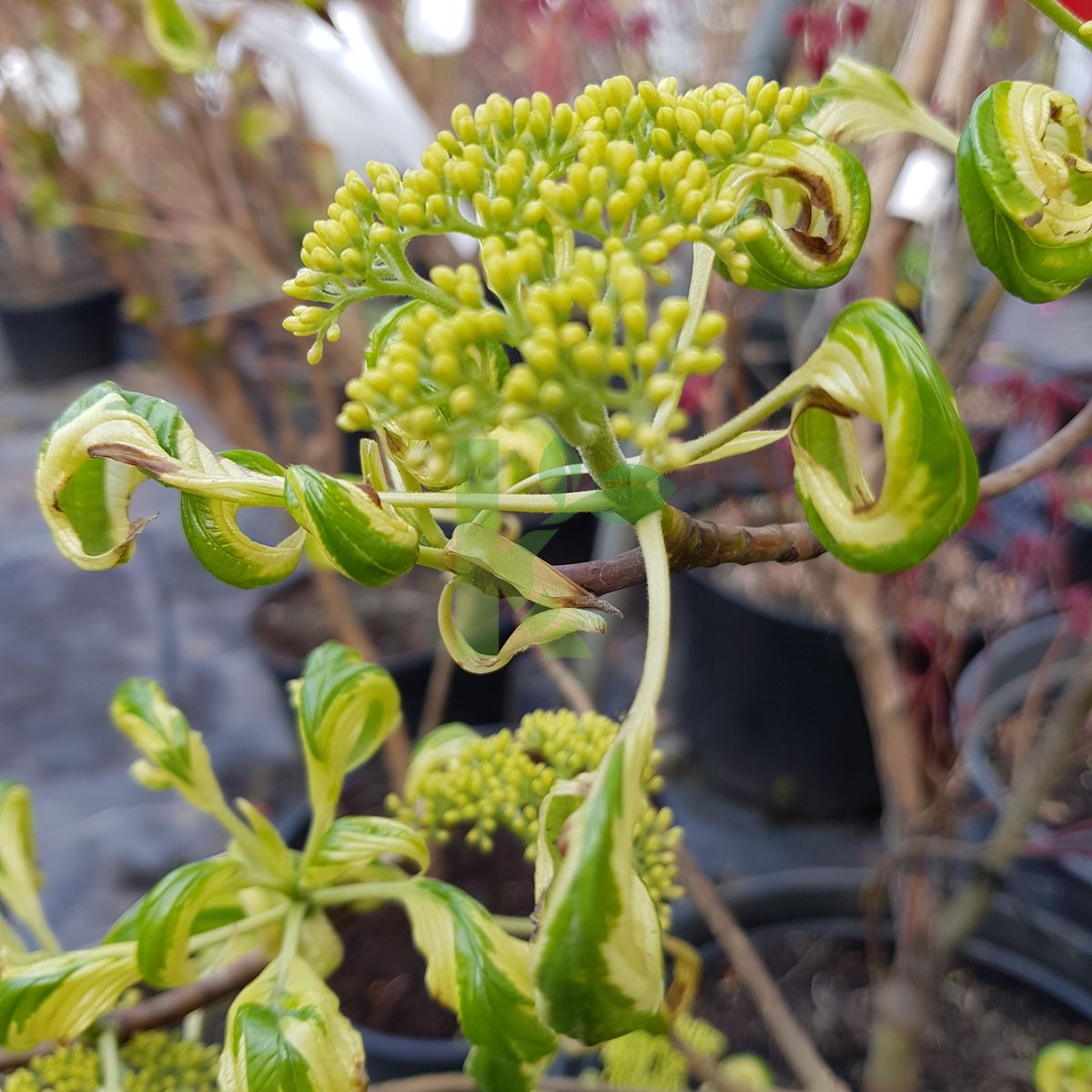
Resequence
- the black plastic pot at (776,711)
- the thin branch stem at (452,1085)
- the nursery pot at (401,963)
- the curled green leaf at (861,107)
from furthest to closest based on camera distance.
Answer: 1. the black plastic pot at (776,711)
2. the nursery pot at (401,963)
3. the thin branch stem at (452,1085)
4. the curled green leaf at (861,107)

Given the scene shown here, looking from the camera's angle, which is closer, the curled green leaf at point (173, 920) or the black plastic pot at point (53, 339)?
the curled green leaf at point (173, 920)

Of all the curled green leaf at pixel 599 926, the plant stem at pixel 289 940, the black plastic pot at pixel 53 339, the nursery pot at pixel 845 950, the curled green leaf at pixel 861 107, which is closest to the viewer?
the curled green leaf at pixel 599 926

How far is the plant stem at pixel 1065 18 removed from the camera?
29 centimetres

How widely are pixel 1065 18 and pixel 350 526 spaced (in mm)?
282

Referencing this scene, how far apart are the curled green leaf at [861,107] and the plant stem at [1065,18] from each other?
45 mm

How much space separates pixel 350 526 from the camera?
0.81ft

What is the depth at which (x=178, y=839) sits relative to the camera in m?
1.42

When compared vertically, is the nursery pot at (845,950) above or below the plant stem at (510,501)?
below

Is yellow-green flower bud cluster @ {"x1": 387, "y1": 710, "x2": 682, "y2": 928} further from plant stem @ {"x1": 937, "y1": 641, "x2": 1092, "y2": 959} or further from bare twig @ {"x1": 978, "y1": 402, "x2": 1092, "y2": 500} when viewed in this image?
plant stem @ {"x1": 937, "y1": 641, "x2": 1092, "y2": 959}

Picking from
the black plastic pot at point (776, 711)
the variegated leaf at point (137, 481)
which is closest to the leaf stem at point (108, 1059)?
the variegated leaf at point (137, 481)

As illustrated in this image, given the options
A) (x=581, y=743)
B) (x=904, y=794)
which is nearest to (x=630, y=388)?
(x=581, y=743)

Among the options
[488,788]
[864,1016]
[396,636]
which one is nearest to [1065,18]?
[488,788]

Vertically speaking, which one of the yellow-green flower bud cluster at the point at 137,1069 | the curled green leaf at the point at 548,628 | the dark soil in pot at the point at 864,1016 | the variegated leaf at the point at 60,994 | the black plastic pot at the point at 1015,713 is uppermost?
the curled green leaf at the point at 548,628

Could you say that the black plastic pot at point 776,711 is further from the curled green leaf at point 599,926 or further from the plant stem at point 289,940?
the curled green leaf at point 599,926
